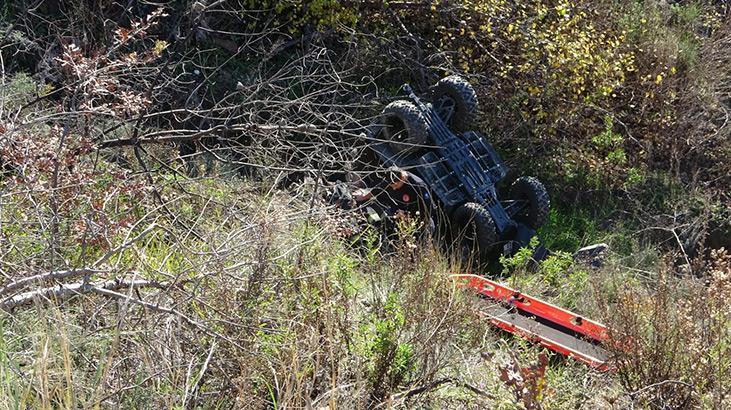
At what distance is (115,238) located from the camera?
15.0 feet

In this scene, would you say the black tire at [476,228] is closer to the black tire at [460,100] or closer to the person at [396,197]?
the person at [396,197]

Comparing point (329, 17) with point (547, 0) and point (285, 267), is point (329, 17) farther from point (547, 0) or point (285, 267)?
point (285, 267)

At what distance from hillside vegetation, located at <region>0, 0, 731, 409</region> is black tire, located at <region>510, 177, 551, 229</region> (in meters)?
0.60

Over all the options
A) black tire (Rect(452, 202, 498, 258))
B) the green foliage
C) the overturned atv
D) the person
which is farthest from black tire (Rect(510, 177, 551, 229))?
the green foliage

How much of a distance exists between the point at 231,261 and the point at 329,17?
17.1ft

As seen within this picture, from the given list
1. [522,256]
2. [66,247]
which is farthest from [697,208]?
[66,247]

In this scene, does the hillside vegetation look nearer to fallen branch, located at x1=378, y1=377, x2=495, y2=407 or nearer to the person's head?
fallen branch, located at x1=378, y1=377, x2=495, y2=407

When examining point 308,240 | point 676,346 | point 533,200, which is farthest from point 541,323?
point 533,200

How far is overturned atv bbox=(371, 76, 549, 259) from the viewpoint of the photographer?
302 inches

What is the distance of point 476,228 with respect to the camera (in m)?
7.63

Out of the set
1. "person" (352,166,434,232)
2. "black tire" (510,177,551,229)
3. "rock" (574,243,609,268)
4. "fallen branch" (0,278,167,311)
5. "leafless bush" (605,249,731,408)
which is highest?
"fallen branch" (0,278,167,311)

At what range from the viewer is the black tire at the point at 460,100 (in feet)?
27.3

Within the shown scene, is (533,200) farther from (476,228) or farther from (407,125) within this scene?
(407,125)

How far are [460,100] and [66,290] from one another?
528 cm
